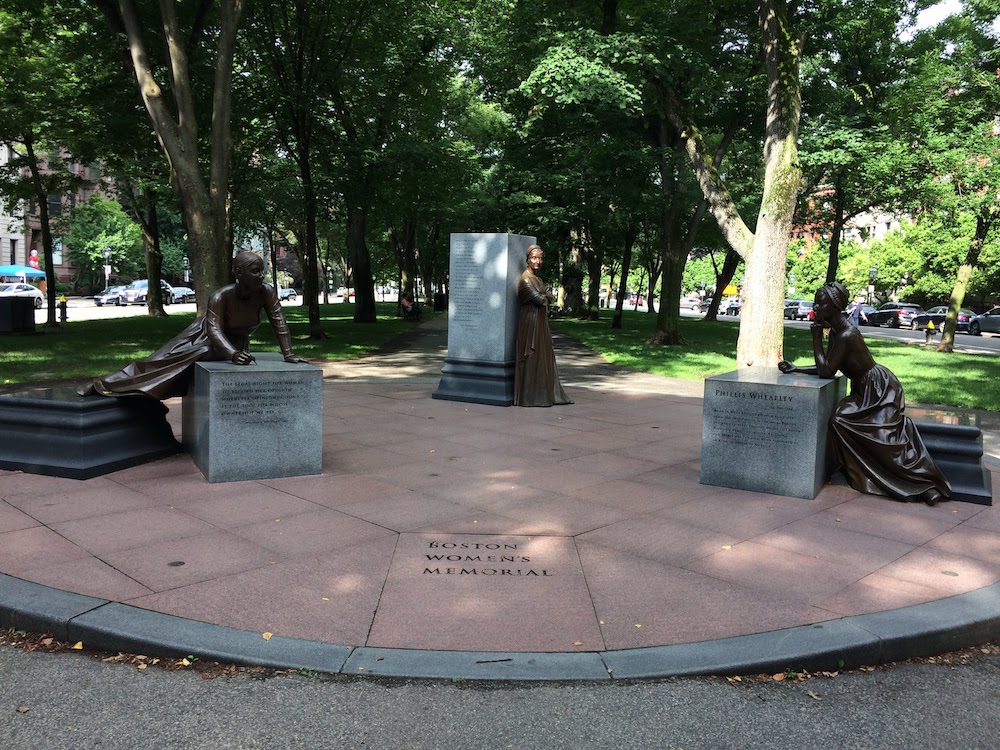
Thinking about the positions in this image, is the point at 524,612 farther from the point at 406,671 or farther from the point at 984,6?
the point at 984,6

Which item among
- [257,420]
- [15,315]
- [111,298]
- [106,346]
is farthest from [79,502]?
[111,298]

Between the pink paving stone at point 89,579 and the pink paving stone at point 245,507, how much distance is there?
978 millimetres

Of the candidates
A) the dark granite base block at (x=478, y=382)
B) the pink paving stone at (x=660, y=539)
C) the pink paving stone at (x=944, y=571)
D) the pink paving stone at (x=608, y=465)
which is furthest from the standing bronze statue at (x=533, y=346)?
the pink paving stone at (x=944, y=571)

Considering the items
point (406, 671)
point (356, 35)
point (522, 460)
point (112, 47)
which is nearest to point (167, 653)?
point (406, 671)

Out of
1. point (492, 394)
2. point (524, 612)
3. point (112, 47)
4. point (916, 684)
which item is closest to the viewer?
point (916, 684)

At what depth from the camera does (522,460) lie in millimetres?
7949

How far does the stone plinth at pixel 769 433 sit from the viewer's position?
6621mm

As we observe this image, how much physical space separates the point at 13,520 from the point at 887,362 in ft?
65.3

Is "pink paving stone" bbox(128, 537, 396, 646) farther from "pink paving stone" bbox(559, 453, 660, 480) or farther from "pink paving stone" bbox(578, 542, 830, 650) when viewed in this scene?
"pink paving stone" bbox(559, 453, 660, 480)

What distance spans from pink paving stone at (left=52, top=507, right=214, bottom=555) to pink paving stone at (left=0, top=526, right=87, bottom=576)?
0.08 meters

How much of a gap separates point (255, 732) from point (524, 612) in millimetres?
1497

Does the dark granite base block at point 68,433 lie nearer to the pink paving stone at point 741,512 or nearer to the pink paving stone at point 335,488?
the pink paving stone at point 335,488

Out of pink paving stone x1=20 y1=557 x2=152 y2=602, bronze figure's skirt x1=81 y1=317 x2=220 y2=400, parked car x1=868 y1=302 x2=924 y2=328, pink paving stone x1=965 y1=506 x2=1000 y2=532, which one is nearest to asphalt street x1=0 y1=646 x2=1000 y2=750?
pink paving stone x1=20 y1=557 x2=152 y2=602

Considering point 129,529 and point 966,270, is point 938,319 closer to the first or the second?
point 966,270
